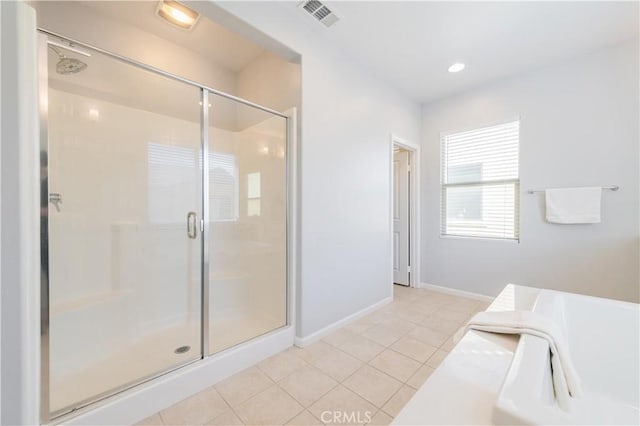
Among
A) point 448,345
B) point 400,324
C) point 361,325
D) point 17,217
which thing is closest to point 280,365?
point 361,325

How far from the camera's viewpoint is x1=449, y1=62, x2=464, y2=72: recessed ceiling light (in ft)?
8.45

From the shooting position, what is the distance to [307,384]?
5.16 ft

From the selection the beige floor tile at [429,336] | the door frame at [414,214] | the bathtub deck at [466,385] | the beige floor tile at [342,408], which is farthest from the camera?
the door frame at [414,214]

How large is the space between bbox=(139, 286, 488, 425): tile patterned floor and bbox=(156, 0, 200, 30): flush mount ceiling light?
112 inches

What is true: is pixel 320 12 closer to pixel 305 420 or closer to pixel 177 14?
pixel 177 14

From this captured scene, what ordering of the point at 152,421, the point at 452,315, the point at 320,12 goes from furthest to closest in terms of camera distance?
the point at 452,315 → the point at 320,12 → the point at 152,421

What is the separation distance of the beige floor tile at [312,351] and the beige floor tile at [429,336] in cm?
79

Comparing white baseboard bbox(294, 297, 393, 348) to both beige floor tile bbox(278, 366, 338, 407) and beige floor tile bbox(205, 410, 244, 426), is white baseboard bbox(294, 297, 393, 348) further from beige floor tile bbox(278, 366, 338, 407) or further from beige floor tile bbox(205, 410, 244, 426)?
beige floor tile bbox(205, 410, 244, 426)

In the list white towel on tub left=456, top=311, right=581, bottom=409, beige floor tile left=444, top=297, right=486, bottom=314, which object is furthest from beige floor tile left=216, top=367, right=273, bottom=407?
beige floor tile left=444, top=297, right=486, bottom=314

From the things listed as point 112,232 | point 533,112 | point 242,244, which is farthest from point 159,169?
point 533,112

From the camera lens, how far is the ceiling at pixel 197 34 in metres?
1.97

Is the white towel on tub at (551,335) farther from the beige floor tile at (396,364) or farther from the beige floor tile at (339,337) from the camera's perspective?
the beige floor tile at (339,337)

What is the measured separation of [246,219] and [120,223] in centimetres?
104

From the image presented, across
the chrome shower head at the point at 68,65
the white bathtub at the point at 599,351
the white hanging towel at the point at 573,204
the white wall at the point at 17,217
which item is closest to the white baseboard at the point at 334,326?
the white bathtub at the point at 599,351
